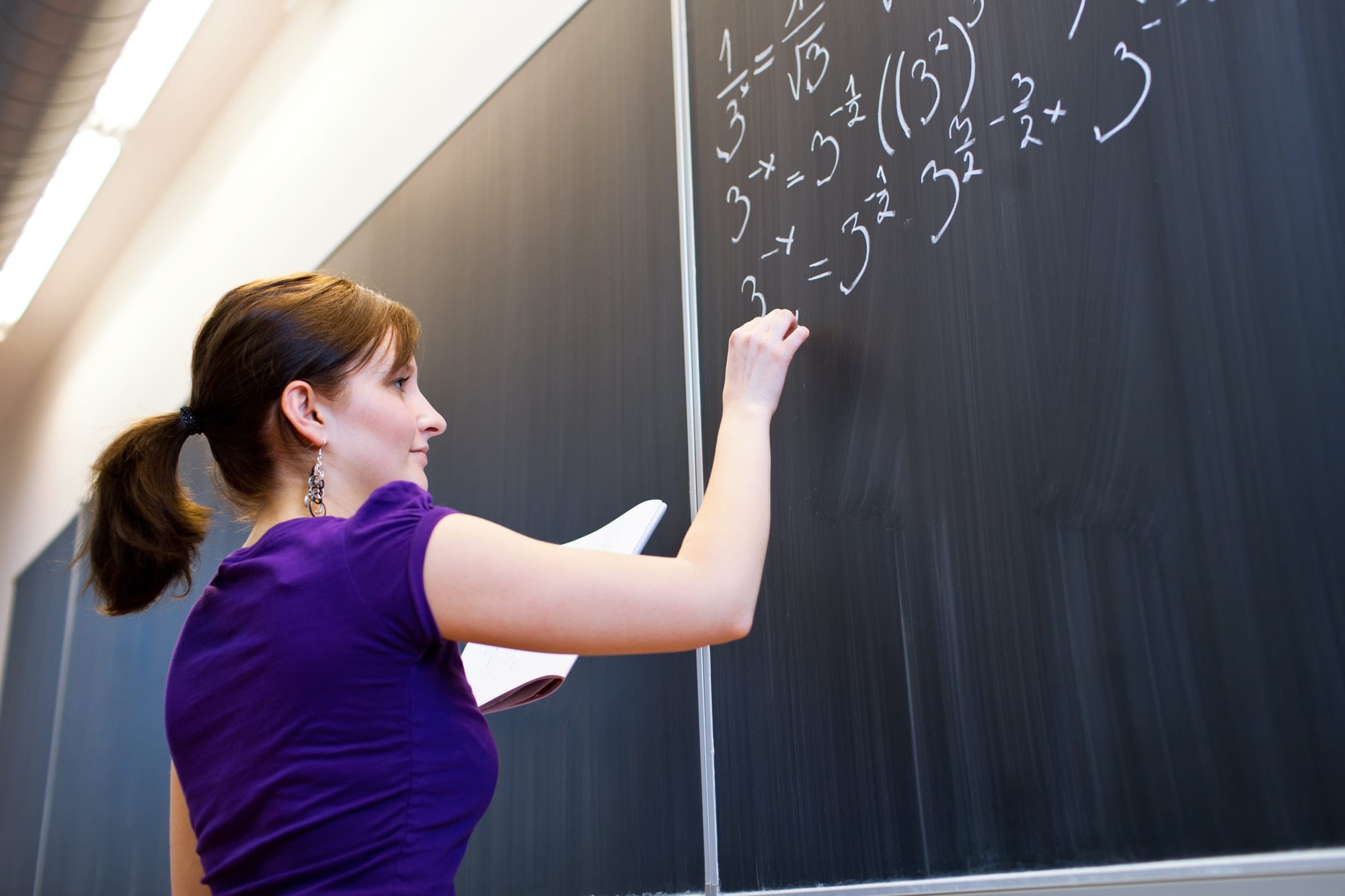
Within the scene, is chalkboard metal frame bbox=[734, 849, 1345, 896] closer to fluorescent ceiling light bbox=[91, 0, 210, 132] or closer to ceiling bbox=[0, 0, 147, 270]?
ceiling bbox=[0, 0, 147, 270]

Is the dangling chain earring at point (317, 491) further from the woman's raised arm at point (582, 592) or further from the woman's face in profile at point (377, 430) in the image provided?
the woman's raised arm at point (582, 592)

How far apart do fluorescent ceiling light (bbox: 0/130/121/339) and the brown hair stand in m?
2.69

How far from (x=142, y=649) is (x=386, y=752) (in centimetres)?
283

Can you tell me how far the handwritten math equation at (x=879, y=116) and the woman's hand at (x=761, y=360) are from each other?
0.24ft

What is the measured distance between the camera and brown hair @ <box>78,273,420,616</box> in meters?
1.06

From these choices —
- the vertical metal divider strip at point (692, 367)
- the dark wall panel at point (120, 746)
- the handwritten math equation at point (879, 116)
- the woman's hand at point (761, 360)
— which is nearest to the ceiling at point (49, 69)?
the dark wall panel at point (120, 746)

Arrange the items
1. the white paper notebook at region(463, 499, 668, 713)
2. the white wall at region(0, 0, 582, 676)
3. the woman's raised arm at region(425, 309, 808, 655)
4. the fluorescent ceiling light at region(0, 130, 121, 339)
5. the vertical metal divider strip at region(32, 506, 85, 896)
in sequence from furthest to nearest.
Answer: the vertical metal divider strip at region(32, 506, 85, 896)
the fluorescent ceiling light at region(0, 130, 121, 339)
the white wall at region(0, 0, 582, 676)
the white paper notebook at region(463, 499, 668, 713)
the woman's raised arm at region(425, 309, 808, 655)

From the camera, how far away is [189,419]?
3.65 feet

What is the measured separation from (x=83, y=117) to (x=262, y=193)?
20.1 inches

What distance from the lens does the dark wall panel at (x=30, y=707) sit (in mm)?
4172

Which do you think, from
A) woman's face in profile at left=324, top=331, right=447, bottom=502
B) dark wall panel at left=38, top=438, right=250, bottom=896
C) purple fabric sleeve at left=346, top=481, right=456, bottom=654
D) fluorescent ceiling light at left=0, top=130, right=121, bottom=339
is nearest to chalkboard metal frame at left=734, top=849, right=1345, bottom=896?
purple fabric sleeve at left=346, top=481, right=456, bottom=654

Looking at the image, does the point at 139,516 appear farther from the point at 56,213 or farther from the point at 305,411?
the point at 56,213

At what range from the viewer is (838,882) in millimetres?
1023

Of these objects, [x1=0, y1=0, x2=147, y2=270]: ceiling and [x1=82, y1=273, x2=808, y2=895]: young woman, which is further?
[x1=0, y1=0, x2=147, y2=270]: ceiling
